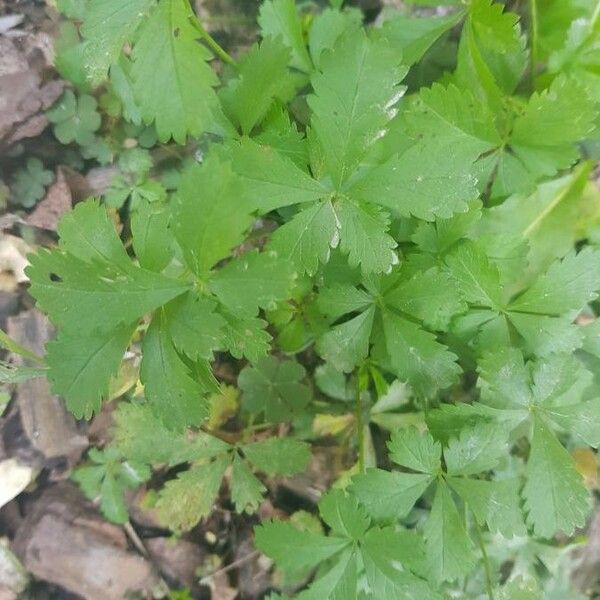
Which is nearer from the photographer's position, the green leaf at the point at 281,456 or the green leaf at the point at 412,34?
the green leaf at the point at 412,34

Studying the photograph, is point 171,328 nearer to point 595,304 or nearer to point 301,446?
point 301,446

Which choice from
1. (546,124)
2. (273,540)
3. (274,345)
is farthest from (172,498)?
(546,124)

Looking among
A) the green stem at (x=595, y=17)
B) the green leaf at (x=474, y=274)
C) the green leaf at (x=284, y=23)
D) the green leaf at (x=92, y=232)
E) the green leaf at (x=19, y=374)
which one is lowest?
the green leaf at (x=474, y=274)

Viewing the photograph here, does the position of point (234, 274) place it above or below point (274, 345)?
above

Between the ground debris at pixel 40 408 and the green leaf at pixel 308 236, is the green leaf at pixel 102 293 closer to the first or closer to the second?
the green leaf at pixel 308 236

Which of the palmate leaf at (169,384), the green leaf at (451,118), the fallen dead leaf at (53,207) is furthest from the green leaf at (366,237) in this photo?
the fallen dead leaf at (53,207)

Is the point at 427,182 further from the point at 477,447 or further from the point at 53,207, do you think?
the point at 53,207
